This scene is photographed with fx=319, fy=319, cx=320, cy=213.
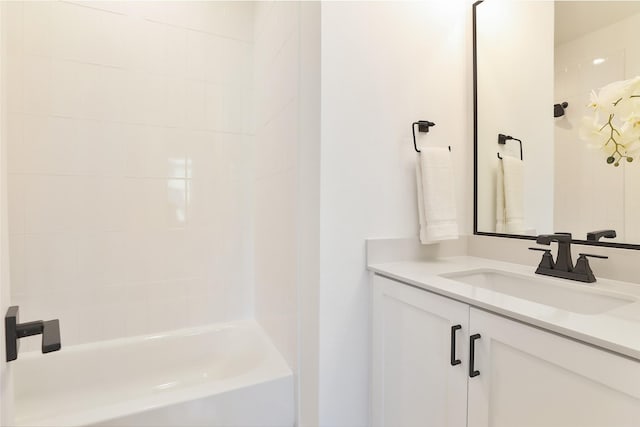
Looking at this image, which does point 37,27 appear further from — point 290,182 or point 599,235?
point 599,235

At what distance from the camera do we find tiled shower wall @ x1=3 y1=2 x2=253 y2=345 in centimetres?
154

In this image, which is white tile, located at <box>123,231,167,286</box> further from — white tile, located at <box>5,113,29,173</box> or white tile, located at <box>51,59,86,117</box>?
white tile, located at <box>51,59,86,117</box>

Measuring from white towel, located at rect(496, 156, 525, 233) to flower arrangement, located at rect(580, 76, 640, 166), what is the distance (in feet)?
1.08

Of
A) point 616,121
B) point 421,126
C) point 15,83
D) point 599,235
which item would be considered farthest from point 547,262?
point 15,83

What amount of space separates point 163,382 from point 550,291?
1.90 m

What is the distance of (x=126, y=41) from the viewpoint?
5.57ft

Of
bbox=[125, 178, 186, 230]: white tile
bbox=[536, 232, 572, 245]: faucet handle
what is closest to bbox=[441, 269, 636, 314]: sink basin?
bbox=[536, 232, 572, 245]: faucet handle

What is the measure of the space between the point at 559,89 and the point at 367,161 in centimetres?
73

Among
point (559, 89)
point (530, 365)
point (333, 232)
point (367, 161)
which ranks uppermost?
point (559, 89)

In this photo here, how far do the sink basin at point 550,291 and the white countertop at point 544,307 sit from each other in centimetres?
2

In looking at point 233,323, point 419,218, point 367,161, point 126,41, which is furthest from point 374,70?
point 233,323

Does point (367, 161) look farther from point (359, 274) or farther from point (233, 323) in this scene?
point (233, 323)

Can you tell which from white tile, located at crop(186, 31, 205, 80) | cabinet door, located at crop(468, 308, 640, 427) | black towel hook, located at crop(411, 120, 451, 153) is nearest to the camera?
cabinet door, located at crop(468, 308, 640, 427)

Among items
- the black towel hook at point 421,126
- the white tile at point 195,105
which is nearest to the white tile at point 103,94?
the white tile at point 195,105
